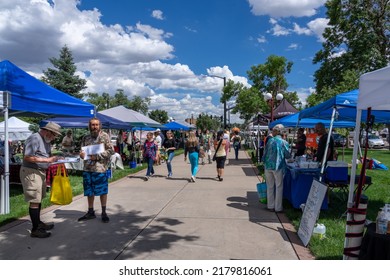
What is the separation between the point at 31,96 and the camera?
6953 millimetres

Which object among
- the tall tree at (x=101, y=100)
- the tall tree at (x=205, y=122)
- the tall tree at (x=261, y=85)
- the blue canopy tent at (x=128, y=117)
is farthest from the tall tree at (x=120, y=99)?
the blue canopy tent at (x=128, y=117)

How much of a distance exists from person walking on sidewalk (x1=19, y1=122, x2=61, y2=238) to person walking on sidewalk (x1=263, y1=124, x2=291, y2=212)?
12.7ft

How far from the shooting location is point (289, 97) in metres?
56.1

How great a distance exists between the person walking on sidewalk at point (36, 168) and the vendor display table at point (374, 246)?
13.7 ft

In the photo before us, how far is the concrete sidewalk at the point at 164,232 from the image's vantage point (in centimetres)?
424

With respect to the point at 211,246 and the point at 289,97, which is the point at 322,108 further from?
the point at 289,97

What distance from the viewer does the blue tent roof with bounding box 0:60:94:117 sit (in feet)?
21.5

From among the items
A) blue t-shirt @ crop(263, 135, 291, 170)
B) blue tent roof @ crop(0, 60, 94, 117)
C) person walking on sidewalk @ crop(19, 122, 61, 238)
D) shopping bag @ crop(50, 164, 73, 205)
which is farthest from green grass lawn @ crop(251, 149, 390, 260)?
blue tent roof @ crop(0, 60, 94, 117)

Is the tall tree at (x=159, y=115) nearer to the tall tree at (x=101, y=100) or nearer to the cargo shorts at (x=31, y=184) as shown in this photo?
the tall tree at (x=101, y=100)

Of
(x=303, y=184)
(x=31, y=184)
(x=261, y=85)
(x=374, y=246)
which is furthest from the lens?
(x=261, y=85)

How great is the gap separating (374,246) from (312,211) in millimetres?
1491

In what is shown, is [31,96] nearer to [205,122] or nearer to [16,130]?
[16,130]

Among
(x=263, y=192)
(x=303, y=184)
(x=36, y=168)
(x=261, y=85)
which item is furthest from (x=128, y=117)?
(x=261, y=85)

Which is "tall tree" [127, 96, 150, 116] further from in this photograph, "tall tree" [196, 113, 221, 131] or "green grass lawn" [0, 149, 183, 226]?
"green grass lawn" [0, 149, 183, 226]
